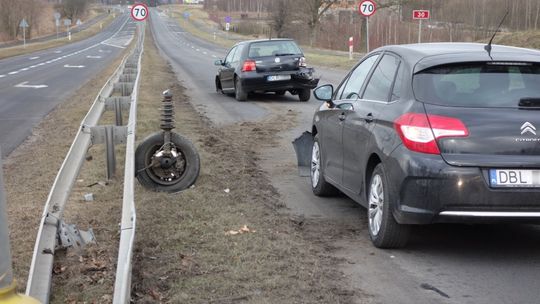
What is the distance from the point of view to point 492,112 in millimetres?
5215

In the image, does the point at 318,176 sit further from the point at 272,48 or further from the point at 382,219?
the point at 272,48

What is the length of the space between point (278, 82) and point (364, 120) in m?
12.0

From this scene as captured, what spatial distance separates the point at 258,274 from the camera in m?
4.98

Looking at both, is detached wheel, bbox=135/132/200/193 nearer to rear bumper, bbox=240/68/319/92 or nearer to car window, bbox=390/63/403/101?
car window, bbox=390/63/403/101

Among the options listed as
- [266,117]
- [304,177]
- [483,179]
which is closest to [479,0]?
[266,117]

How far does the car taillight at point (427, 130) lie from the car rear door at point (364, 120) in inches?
14.4

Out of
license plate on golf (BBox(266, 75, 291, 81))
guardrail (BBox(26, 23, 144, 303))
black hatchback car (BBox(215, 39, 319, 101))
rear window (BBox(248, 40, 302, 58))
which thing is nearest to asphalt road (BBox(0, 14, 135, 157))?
guardrail (BBox(26, 23, 144, 303))

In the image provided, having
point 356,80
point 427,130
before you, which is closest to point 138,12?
point 356,80

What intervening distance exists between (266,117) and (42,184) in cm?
716

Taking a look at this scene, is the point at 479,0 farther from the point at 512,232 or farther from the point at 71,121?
the point at 512,232

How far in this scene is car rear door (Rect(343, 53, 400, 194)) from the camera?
19.4 ft

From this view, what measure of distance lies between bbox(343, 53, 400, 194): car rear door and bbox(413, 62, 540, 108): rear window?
1.19 feet

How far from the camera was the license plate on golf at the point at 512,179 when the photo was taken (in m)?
5.04

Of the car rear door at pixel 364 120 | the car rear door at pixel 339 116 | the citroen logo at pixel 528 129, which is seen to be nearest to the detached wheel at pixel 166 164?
the car rear door at pixel 339 116
